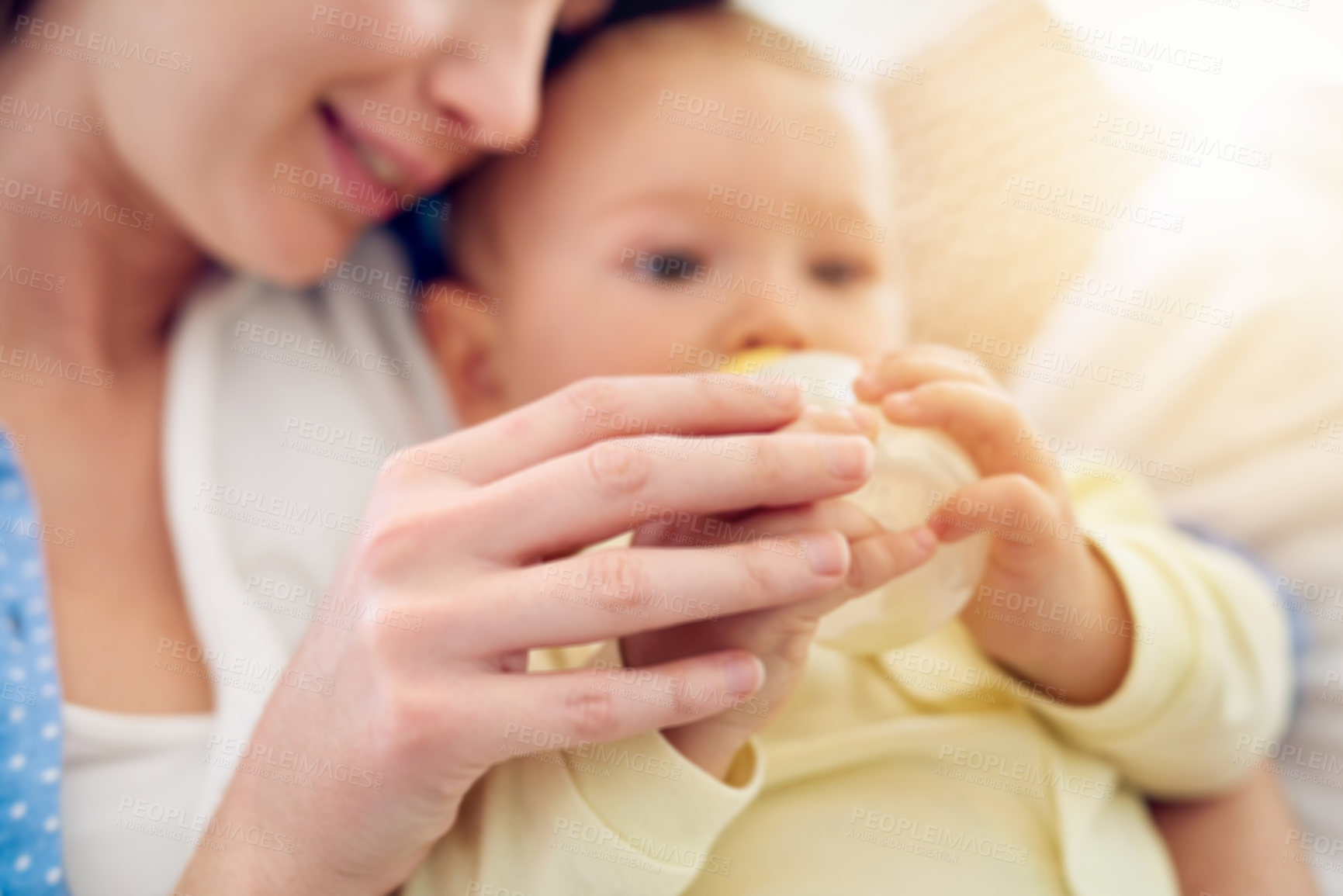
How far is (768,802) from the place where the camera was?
819mm

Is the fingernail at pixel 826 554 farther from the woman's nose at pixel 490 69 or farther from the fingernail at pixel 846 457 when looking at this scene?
the woman's nose at pixel 490 69

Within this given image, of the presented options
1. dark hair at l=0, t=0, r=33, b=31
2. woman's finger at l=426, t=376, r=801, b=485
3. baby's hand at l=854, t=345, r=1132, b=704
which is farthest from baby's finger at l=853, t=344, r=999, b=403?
dark hair at l=0, t=0, r=33, b=31

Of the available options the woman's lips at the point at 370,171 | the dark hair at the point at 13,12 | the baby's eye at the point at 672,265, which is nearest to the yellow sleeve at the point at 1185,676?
the baby's eye at the point at 672,265

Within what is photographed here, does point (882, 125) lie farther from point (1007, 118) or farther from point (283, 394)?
point (283, 394)

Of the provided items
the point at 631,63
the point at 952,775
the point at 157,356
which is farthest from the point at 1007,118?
the point at 157,356

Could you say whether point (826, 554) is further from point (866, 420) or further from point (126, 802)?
point (126, 802)

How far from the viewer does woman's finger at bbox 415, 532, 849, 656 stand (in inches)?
23.0

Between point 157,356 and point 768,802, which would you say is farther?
point 157,356

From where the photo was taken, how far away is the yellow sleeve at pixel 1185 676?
84cm

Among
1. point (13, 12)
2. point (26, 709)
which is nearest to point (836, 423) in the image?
point (26, 709)

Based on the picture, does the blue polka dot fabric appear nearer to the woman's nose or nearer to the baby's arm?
the woman's nose

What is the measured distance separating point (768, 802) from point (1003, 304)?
84 centimetres

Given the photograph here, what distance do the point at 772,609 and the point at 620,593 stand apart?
0.11m

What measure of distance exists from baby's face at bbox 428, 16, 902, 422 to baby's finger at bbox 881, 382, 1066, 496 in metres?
0.25
